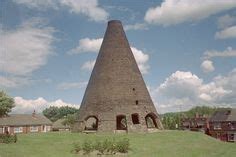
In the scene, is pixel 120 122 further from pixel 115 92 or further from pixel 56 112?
pixel 56 112

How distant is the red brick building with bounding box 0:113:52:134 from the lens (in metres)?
61.9

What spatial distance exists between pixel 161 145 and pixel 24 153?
11045 mm

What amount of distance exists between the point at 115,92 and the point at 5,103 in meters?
11.8

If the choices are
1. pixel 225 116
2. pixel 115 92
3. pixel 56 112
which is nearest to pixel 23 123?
pixel 115 92

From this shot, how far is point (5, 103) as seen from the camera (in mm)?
35500

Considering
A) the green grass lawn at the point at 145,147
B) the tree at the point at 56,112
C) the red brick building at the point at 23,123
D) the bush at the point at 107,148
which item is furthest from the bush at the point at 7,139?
the tree at the point at 56,112

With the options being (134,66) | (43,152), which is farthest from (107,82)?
(43,152)

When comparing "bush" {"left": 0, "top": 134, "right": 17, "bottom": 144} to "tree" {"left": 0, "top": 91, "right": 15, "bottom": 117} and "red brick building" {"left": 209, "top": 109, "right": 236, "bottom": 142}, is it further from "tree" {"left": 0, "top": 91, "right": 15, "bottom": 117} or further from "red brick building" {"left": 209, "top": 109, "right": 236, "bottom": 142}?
"red brick building" {"left": 209, "top": 109, "right": 236, "bottom": 142}

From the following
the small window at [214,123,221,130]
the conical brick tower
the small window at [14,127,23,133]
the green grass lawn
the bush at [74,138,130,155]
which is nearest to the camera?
the bush at [74,138,130,155]

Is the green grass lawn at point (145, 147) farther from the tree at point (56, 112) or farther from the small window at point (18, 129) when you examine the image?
the tree at point (56, 112)

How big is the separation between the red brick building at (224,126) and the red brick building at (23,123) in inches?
1356

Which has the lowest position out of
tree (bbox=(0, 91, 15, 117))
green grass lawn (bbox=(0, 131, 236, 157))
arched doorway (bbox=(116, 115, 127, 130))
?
green grass lawn (bbox=(0, 131, 236, 157))

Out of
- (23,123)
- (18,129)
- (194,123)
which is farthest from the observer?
(194,123)

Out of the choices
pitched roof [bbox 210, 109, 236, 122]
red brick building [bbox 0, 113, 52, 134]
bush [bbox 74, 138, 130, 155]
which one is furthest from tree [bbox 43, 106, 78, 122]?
bush [bbox 74, 138, 130, 155]
